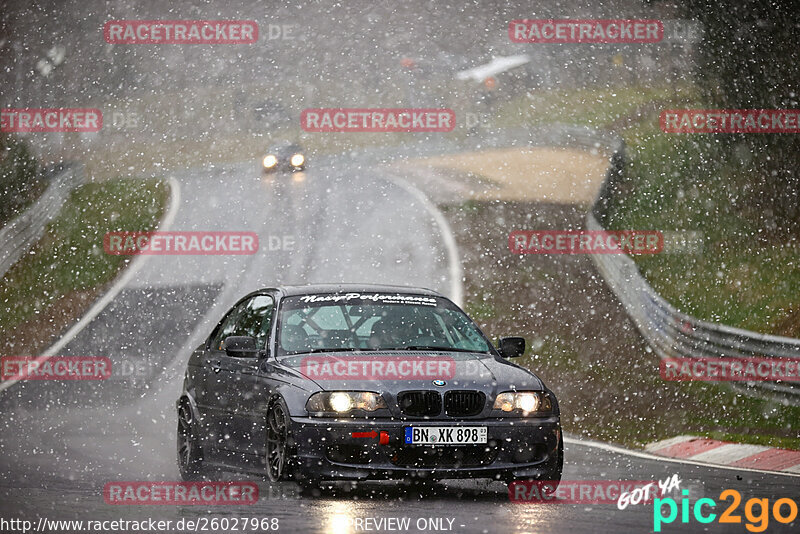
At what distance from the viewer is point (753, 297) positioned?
2297cm

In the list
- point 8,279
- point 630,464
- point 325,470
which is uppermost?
point 325,470

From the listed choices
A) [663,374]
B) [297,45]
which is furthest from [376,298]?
[297,45]

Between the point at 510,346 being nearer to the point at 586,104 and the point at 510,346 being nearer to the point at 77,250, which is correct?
the point at 77,250

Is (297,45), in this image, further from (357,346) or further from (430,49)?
(357,346)

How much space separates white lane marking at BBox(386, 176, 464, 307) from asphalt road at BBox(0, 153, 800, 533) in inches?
8.4

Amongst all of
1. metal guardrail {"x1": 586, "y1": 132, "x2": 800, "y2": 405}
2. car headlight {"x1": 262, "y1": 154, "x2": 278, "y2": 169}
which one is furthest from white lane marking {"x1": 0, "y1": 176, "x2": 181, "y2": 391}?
metal guardrail {"x1": 586, "y1": 132, "x2": 800, "y2": 405}

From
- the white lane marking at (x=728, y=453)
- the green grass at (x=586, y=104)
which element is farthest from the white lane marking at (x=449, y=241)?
the white lane marking at (x=728, y=453)

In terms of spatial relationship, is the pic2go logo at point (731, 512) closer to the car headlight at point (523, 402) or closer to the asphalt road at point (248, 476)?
the asphalt road at point (248, 476)

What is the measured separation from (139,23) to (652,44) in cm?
1993

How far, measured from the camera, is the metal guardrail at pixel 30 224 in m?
25.8

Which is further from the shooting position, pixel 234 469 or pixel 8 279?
pixel 8 279

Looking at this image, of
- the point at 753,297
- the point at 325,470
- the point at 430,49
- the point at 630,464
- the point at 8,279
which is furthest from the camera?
the point at 430,49

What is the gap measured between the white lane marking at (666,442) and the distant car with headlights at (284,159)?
2859 cm

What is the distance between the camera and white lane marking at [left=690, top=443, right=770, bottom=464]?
11.4 metres
